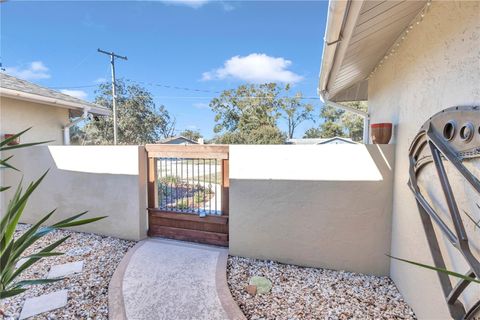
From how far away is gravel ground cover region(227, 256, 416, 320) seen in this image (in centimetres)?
344

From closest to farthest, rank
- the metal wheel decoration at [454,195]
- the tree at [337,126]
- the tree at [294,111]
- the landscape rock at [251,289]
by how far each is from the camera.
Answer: the metal wheel decoration at [454,195] < the landscape rock at [251,289] < the tree at [337,126] < the tree at [294,111]

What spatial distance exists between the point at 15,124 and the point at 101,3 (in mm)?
7559

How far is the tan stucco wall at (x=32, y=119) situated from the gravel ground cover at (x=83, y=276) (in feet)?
11.3

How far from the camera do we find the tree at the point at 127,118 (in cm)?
2370

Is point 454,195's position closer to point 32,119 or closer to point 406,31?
point 406,31

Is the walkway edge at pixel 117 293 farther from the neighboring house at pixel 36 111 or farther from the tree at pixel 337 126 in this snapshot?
the tree at pixel 337 126

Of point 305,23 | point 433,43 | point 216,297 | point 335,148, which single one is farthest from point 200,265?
point 305,23

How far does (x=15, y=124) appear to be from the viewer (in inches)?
288

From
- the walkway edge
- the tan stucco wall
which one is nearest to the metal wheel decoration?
the walkway edge

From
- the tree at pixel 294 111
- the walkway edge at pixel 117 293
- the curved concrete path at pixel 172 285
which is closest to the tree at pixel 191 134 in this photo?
the tree at pixel 294 111

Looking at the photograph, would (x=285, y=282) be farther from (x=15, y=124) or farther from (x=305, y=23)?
(x=305, y=23)

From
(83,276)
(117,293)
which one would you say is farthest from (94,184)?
(117,293)

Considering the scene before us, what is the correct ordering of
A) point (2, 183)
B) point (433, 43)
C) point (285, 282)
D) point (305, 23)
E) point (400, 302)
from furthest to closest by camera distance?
1. point (305, 23)
2. point (2, 183)
3. point (285, 282)
4. point (400, 302)
5. point (433, 43)

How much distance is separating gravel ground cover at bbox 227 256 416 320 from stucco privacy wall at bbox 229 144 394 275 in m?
0.27
